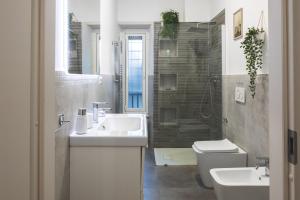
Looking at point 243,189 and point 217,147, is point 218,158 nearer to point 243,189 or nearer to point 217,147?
point 217,147

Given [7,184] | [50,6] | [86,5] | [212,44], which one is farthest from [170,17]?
[7,184]

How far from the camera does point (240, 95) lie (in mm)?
3400

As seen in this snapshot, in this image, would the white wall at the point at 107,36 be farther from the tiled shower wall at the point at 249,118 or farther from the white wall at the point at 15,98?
the white wall at the point at 15,98

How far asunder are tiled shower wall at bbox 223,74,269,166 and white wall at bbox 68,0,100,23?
1725 millimetres

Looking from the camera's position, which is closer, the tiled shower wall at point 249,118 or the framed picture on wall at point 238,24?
the tiled shower wall at point 249,118

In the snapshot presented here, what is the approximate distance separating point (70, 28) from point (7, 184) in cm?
167

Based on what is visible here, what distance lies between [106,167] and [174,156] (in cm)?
270

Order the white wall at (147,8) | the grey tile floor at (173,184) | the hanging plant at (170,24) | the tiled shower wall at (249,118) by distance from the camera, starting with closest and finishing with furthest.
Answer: the tiled shower wall at (249,118)
the grey tile floor at (173,184)
the hanging plant at (170,24)
the white wall at (147,8)

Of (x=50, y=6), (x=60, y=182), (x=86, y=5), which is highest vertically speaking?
(x=86, y=5)

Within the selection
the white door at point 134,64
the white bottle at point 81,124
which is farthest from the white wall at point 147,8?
the white bottle at point 81,124

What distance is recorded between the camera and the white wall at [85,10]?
235 cm

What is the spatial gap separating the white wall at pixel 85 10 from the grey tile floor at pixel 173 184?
74.2 inches

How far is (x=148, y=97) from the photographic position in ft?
17.4

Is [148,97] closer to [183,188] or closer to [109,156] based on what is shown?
[183,188]
